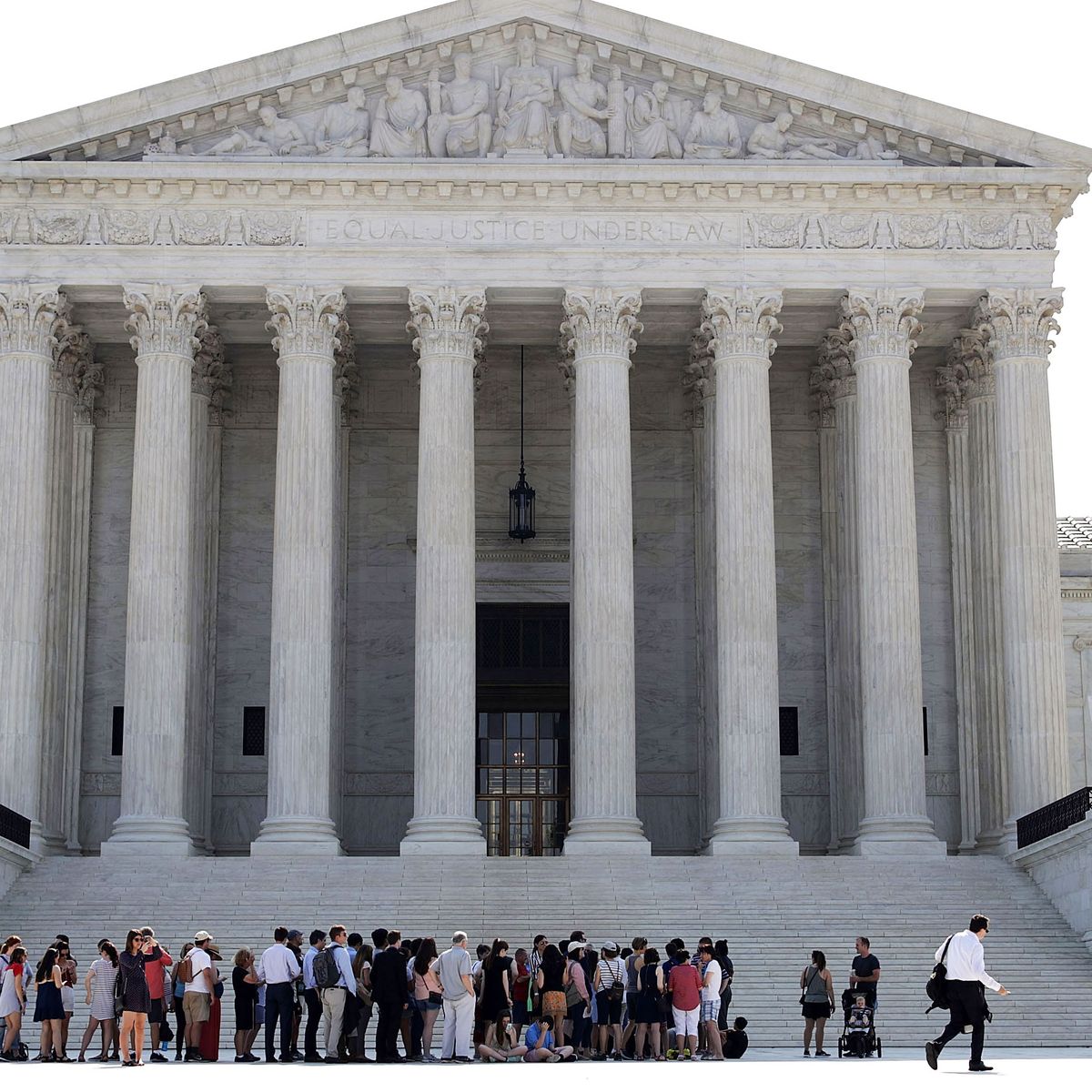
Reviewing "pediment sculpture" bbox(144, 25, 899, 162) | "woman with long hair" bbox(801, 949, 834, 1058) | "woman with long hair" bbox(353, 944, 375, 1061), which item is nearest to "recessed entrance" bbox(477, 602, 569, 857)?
"pediment sculpture" bbox(144, 25, 899, 162)

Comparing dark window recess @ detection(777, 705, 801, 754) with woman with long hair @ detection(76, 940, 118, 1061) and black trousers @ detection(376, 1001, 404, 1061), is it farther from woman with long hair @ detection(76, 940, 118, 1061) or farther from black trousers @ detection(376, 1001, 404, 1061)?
woman with long hair @ detection(76, 940, 118, 1061)

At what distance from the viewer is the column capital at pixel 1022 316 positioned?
1916 inches

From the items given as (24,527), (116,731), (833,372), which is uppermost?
(833,372)

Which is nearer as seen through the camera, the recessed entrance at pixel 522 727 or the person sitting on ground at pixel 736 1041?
the person sitting on ground at pixel 736 1041

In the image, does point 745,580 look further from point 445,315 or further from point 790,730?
Result: point 445,315

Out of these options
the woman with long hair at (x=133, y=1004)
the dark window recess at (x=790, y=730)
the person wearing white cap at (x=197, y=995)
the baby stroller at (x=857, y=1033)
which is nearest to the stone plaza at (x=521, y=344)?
the dark window recess at (x=790, y=730)

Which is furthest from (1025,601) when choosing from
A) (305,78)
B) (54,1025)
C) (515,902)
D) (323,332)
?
(54,1025)

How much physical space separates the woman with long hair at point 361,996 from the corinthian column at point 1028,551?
20.8 m

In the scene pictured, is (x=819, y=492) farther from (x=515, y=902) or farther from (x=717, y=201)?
(x=515, y=902)

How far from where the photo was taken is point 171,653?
47.1 meters

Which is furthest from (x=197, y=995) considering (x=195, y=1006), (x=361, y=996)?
(x=361, y=996)

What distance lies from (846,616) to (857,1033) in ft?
69.2

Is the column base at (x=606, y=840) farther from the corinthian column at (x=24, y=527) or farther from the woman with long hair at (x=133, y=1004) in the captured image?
the woman with long hair at (x=133, y=1004)

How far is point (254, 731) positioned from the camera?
176 ft
